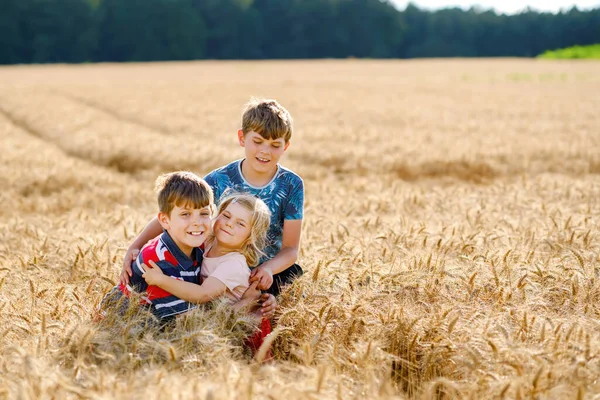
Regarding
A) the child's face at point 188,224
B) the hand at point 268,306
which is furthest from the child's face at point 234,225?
the hand at point 268,306

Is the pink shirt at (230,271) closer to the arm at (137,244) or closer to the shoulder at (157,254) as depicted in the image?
the shoulder at (157,254)

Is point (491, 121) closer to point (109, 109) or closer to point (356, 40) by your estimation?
point (109, 109)

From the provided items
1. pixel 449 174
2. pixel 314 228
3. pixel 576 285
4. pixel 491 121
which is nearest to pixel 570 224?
pixel 576 285

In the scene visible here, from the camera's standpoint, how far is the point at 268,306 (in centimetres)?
379

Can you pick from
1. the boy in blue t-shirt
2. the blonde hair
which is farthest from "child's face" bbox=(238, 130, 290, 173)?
the blonde hair

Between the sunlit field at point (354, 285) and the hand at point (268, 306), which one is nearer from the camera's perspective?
the sunlit field at point (354, 285)

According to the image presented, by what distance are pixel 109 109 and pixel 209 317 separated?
1843 cm

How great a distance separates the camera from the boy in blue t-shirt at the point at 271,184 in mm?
4027

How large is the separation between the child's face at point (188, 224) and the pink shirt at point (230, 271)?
0.19m

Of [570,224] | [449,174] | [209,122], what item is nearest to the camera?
[570,224]

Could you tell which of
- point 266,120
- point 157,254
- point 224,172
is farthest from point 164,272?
point 266,120

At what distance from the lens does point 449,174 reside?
10531mm

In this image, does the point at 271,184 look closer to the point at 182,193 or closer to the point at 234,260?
the point at 234,260

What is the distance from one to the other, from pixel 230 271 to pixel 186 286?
0.93 ft
